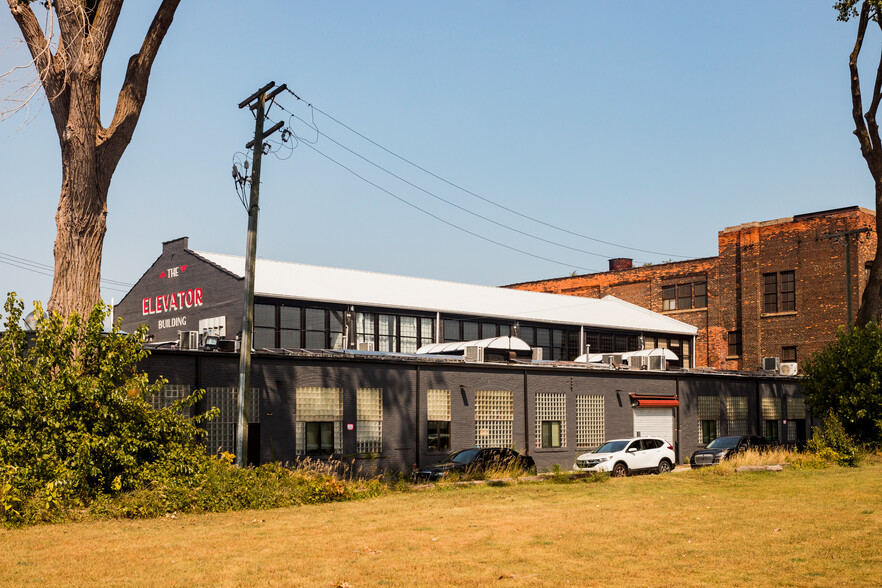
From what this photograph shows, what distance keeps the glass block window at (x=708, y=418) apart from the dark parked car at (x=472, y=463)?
16362 millimetres

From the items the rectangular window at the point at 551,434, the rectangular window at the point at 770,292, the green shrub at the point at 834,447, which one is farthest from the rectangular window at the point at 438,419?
the rectangular window at the point at 770,292

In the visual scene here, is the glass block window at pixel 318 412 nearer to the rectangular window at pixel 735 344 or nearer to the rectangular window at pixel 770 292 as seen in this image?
the rectangular window at pixel 770 292

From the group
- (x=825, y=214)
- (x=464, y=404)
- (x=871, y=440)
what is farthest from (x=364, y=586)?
(x=825, y=214)

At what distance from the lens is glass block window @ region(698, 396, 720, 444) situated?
45.6m

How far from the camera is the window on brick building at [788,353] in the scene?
6059 cm

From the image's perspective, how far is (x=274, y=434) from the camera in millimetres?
29781

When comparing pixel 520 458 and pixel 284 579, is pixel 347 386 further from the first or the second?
pixel 284 579

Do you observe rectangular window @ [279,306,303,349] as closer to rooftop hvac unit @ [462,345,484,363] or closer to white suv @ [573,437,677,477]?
rooftop hvac unit @ [462,345,484,363]

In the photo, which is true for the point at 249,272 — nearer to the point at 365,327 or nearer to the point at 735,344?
the point at 365,327

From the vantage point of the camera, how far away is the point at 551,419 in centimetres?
3888

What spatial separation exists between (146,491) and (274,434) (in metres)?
9.67

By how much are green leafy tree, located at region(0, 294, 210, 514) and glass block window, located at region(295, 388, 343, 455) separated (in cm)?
853

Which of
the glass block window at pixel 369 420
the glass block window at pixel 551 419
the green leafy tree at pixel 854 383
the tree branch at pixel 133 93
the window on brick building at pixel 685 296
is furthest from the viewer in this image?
Answer: the window on brick building at pixel 685 296

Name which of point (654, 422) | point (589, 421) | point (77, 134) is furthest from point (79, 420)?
point (654, 422)
